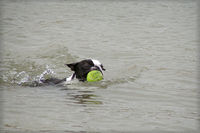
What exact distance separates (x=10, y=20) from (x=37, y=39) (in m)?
3.73

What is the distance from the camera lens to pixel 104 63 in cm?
1127

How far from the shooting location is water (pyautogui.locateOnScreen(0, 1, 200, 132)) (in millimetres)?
5688

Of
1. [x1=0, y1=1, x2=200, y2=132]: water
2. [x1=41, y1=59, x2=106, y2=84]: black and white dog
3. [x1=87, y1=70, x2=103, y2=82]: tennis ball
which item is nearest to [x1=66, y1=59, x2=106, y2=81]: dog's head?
[x1=41, y1=59, x2=106, y2=84]: black and white dog

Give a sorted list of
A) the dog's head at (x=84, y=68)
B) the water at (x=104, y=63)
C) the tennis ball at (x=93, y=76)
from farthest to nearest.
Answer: the dog's head at (x=84, y=68)
the tennis ball at (x=93, y=76)
the water at (x=104, y=63)

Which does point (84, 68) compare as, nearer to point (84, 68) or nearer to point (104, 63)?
point (84, 68)

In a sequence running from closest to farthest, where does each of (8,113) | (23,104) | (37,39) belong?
(8,113) → (23,104) → (37,39)

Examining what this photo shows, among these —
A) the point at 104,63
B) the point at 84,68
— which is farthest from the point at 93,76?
the point at 104,63

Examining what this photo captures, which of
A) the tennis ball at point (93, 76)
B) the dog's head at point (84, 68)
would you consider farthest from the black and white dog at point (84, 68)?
the tennis ball at point (93, 76)

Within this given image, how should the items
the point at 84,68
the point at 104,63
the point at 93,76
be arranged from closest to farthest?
1. the point at 93,76
2. the point at 84,68
3. the point at 104,63

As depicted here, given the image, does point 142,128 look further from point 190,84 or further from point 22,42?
point 22,42

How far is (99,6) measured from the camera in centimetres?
2014

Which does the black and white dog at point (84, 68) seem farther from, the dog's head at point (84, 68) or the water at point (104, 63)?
the water at point (104, 63)

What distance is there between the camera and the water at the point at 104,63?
5.69 meters

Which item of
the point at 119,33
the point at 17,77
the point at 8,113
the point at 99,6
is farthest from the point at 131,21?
the point at 8,113
